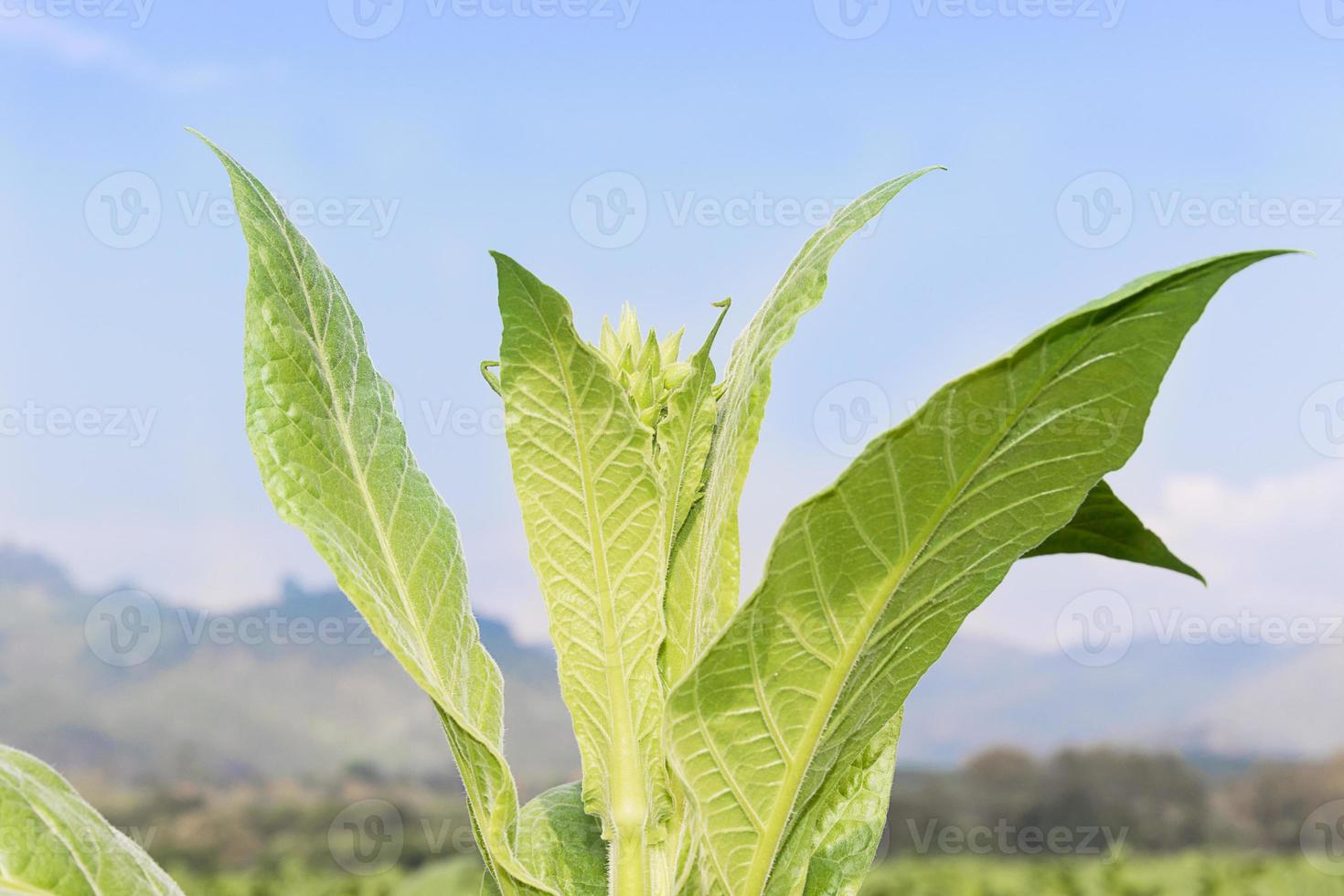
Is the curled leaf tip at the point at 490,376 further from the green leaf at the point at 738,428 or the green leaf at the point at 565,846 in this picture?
the green leaf at the point at 565,846

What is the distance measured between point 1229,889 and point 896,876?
1162 mm

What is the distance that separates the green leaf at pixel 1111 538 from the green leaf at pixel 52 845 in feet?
2.20

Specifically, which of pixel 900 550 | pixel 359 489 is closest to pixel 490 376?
pixel 359 489

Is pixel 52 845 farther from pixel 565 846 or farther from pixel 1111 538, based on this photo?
pixel 1111 538

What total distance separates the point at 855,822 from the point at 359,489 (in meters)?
0.47

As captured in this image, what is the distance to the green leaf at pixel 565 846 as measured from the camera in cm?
86

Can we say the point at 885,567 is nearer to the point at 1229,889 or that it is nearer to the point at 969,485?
the point at 969,485

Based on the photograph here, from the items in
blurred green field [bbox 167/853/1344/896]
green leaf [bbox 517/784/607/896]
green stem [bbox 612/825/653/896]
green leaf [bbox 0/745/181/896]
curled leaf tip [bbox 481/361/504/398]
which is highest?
curled leaf tip [bbox 481/361/504/398]

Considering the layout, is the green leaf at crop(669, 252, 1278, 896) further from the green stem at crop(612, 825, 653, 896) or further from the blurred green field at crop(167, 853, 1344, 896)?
the blurred green field at crop(167, 853, 1344, 896)

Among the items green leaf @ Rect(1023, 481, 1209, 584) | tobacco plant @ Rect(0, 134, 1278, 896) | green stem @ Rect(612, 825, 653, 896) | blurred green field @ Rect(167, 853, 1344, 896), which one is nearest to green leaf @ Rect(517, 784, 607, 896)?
tobacco plant @ Rect(0, 134, 1278, 896)

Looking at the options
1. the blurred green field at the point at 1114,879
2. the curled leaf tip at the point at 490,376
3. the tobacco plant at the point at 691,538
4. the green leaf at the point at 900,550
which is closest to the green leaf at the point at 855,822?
the tobacco plant at the point at 691,538

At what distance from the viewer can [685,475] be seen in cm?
80

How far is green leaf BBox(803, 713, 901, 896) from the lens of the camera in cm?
85

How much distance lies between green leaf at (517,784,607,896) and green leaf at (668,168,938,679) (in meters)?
0.21
